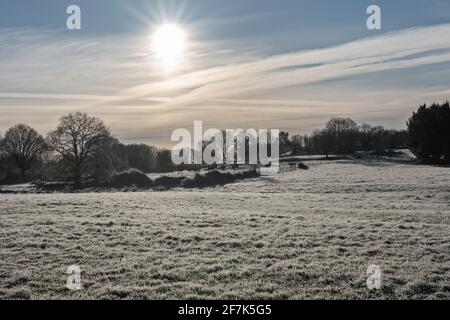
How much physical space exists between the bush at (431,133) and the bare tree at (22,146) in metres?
90.2

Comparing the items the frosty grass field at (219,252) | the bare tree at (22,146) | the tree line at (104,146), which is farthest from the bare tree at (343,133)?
the frosty grass field at (219,252)

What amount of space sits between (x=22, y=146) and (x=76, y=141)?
151ft

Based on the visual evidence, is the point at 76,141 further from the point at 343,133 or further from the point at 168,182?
the point at 343,133

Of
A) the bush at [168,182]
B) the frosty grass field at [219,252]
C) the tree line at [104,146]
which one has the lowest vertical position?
the bush at [168,182]

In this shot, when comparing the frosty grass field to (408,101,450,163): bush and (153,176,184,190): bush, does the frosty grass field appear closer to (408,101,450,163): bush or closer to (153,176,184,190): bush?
(153,176,184,190): bush

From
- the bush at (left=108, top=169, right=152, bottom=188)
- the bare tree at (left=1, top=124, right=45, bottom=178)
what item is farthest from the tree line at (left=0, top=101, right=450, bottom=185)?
the bush at (left=108, top=169, right=152, bottom=188)

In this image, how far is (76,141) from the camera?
229 ft

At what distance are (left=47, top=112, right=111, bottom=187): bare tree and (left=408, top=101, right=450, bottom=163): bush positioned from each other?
65628 millimetres

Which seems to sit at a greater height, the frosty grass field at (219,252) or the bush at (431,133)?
the bush at (431,133)

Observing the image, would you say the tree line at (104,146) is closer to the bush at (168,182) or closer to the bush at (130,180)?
the bush at (130,180)

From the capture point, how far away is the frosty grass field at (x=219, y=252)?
11547 millimetres

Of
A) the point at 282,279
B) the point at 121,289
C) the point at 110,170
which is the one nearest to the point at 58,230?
the point at 121,289

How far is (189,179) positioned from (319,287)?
47745 millimetres
